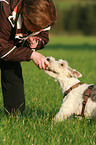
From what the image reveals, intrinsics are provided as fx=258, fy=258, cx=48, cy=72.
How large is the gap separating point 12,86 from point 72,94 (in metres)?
1.33

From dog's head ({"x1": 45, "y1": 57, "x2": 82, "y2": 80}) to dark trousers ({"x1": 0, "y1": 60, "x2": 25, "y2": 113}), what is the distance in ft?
2.66

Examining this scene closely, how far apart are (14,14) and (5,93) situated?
1.82 meters

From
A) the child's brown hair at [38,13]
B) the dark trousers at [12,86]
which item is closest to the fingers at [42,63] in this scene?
the child's brown hair at [38,13]

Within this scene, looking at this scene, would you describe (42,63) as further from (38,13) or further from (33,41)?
(38,13)

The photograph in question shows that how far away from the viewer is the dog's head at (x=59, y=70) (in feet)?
16.2

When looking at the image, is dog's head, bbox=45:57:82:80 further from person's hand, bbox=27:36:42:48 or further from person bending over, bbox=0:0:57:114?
person's hand, bbox=27:36:42:48

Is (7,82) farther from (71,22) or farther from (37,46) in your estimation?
(71,22)

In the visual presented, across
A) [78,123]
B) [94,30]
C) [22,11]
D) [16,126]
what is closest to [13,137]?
[16,126]

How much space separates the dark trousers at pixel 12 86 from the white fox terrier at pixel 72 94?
811 mm

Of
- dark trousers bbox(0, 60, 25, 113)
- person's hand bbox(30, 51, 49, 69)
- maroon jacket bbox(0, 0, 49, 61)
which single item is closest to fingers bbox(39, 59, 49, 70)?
person's hand bbox(30, 51, 49, 69)

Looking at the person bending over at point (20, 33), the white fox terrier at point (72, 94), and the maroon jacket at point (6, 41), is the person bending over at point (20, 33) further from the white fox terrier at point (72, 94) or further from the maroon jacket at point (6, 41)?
the white fox terrier at point (72, 94)

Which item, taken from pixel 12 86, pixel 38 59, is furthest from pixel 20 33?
pixel 12 86

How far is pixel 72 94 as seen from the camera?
498cm

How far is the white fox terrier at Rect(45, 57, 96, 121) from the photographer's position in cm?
478
